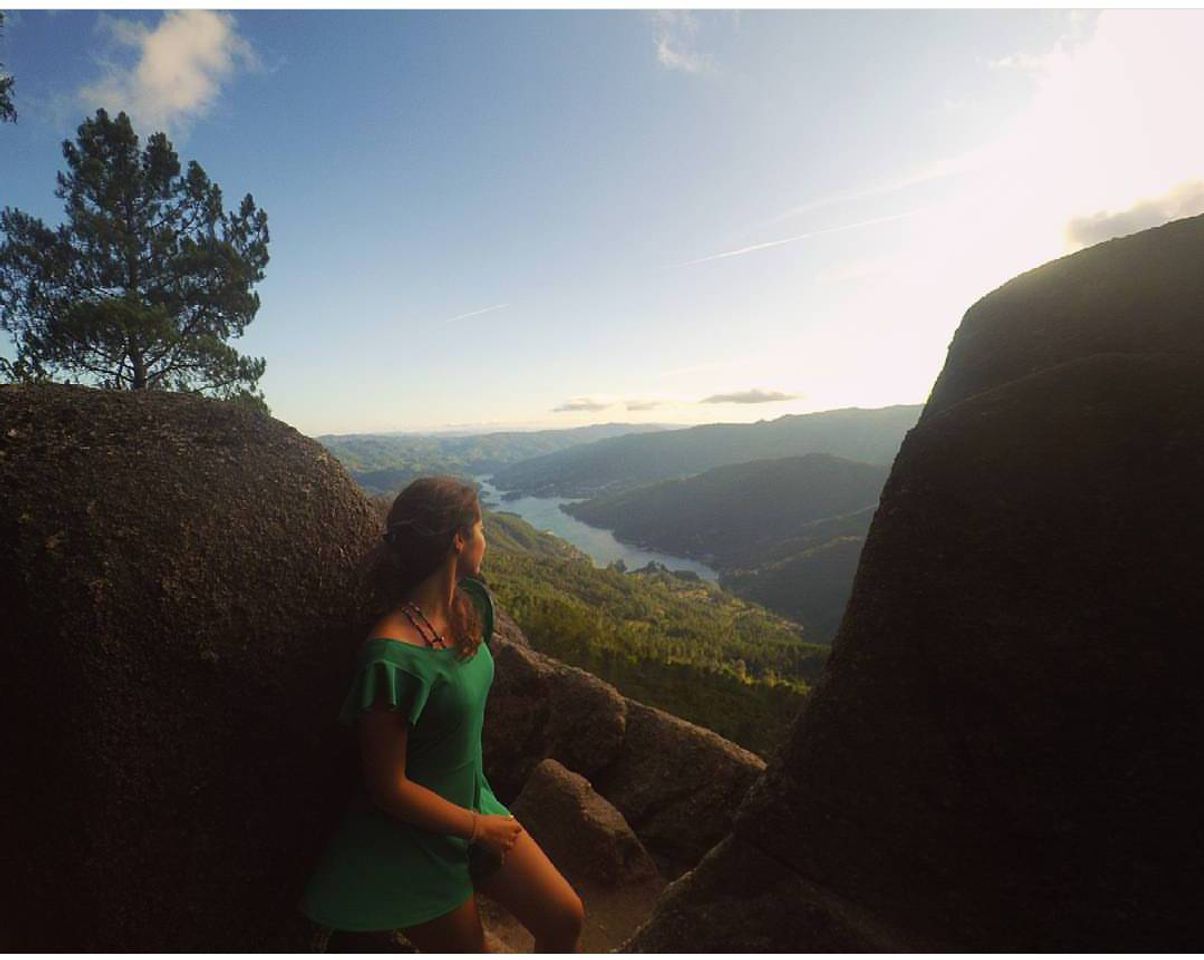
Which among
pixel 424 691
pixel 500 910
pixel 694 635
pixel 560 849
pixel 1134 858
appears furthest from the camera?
pixel 694 635

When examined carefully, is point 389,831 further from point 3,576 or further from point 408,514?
point 3,576

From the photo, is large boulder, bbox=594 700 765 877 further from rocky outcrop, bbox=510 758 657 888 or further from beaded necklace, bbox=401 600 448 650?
beaded necklace, bbox=401 600 448 650

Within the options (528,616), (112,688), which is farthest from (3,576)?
(528,616)

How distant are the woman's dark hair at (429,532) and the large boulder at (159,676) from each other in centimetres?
114

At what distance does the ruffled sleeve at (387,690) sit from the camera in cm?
326

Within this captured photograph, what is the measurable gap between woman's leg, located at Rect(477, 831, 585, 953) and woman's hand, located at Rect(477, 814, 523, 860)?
137 mm

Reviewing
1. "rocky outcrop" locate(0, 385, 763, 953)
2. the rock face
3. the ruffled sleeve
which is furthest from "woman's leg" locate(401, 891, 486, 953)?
the ruffled sleeve

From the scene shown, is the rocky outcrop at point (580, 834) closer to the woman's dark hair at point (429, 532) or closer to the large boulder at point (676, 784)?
the large boulder at point (676, 784)

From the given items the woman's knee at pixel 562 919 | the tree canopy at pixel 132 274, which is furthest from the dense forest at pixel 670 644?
the tree canopy at pixel 132 274

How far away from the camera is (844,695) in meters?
4.66

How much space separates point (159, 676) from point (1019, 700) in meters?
5.69

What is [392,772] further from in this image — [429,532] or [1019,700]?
[1019,700]

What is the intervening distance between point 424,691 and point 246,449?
8.92 ft

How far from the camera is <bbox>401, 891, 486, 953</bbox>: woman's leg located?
383cm
